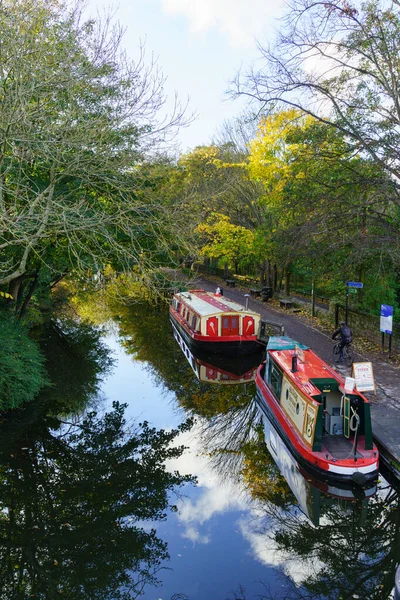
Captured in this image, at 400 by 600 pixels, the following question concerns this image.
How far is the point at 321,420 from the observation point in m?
9.60

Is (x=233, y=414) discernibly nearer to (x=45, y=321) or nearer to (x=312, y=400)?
(x=312, y=400)

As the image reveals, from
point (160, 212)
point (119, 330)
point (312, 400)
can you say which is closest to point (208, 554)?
point (312, 400)

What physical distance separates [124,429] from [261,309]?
50.9 ft

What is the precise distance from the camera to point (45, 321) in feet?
82.9

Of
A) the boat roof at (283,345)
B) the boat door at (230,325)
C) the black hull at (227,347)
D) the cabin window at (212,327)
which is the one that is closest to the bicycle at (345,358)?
the boat roof at (283,345)

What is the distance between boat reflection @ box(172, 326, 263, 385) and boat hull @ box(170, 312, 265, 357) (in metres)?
0.21

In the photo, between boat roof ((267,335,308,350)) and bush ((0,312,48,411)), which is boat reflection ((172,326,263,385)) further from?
bush ((0,312,48,411))

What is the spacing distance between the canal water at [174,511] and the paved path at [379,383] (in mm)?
921

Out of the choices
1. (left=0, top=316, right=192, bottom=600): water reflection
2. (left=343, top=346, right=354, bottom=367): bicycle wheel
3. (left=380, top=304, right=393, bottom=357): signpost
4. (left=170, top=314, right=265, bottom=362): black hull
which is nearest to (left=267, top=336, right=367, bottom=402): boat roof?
(left=343, top=346, right=354, bottom=367): bicycle wheel

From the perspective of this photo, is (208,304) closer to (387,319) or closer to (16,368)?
(387,319)

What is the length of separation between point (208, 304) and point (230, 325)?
225cm

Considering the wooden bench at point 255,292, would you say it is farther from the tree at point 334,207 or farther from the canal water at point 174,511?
the canal water at point 174,511

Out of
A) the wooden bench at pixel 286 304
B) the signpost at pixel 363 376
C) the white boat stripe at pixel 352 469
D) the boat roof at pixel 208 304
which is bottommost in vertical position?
the white boat stripe at pixel 352 469

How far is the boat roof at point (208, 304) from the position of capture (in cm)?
1958
